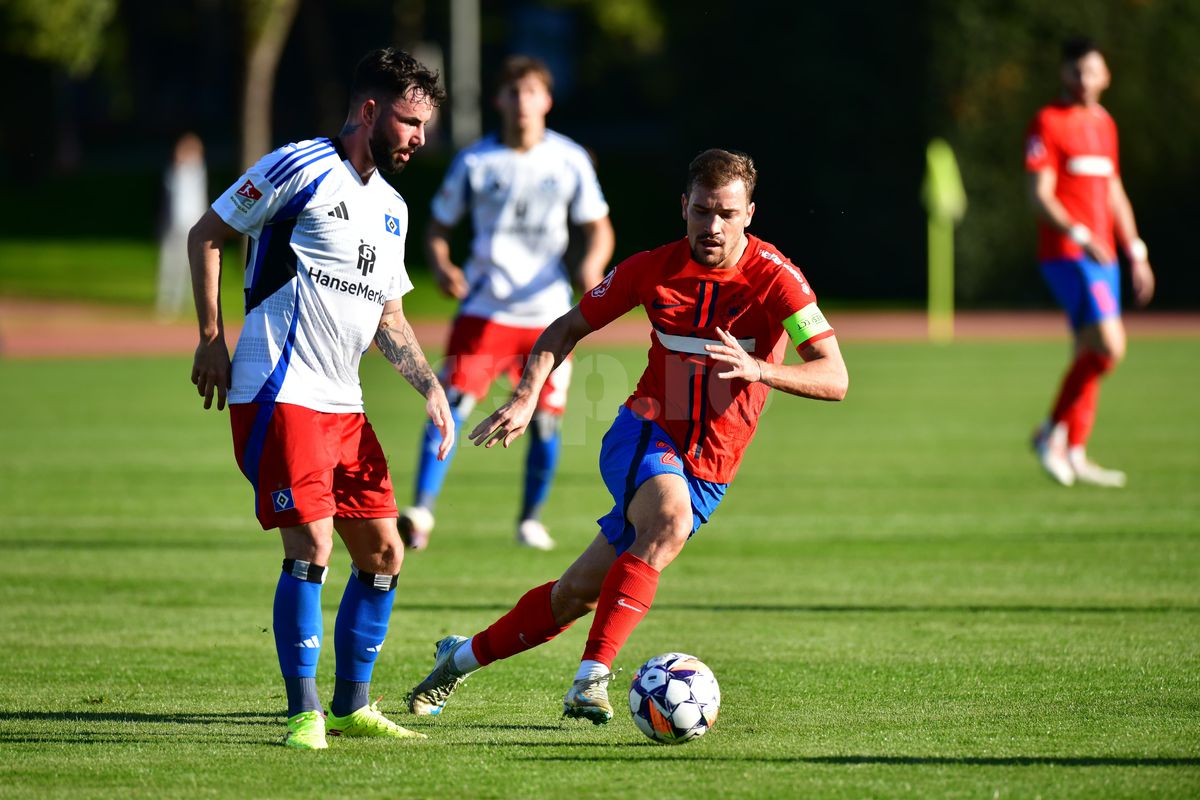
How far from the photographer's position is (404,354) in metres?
6.00

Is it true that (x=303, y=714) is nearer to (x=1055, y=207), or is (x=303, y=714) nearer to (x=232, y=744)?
(x=232, y=744)

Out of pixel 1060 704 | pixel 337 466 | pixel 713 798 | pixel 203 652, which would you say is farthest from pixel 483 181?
pixel 713 798

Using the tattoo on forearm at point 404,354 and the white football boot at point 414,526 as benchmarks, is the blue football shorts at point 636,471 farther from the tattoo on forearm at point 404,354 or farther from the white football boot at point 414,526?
the white football boot at point 414,526

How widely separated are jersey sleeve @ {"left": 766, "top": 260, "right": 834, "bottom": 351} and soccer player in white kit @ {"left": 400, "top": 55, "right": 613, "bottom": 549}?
4327 millimetres

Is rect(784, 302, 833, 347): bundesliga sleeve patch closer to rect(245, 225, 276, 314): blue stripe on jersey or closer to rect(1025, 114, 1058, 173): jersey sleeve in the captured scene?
rect(245, 225, 276, 314): blue stripe on jersey

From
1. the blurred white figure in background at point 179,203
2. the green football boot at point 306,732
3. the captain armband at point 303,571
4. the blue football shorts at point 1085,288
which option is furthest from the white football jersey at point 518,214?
the blurred white figure in background at point 179,203

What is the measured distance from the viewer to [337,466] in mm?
5754

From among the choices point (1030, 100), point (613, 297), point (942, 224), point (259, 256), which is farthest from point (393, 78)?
point (1030, 100)

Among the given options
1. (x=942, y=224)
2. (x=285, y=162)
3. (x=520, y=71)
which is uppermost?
(x=520, y=71)

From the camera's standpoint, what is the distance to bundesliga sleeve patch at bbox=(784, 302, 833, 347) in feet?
18.6

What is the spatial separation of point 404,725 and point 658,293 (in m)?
1.71

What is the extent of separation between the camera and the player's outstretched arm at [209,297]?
556 cm

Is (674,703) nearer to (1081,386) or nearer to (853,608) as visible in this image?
(853,608)

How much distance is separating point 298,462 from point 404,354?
2.17 feet
